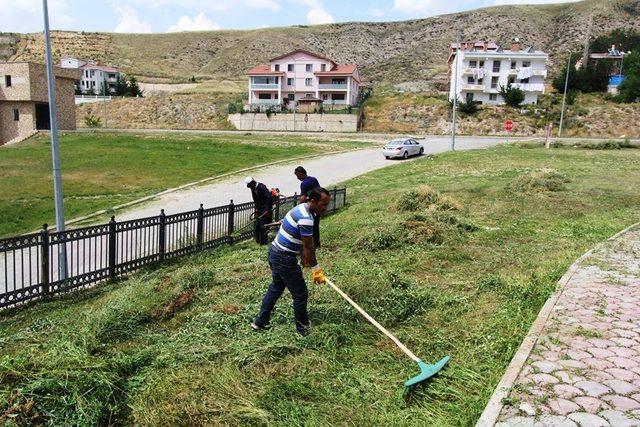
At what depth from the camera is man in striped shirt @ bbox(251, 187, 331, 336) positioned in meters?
5.55

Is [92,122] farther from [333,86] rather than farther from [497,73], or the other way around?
[497,73]

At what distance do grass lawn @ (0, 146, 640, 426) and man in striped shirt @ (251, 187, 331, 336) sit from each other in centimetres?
26

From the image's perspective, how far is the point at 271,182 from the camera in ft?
76.0

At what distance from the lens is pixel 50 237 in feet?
28.3

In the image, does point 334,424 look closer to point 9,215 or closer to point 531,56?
point 9,215

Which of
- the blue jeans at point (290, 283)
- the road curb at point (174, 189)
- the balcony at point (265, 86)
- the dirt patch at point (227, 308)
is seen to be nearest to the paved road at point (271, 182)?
the road curb at point (174, 189)

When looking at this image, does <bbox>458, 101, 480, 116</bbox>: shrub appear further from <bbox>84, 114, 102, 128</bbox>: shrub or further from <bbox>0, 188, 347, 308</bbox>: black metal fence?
<bbox>0, 188, 347, 308</bbox>: black metal fence

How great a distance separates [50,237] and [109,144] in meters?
31.5

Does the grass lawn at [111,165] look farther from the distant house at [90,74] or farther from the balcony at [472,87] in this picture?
the distant house at [90,74]

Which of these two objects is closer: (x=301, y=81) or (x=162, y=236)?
(x=162, y=236)

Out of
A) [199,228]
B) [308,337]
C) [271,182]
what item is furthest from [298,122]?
[308,337]

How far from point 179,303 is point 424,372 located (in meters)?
3.72

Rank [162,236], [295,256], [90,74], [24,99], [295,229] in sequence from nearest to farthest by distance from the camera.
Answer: [295,229], [295,256], [162,236], [24,99], [90,74]

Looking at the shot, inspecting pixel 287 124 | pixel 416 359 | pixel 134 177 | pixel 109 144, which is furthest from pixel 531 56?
pixel 416 359
